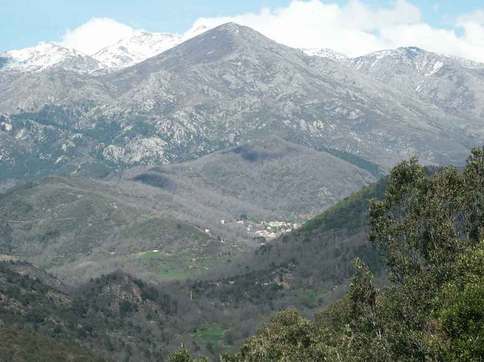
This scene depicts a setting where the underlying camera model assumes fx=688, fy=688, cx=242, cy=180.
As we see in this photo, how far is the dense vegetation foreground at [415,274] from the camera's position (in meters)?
65.6

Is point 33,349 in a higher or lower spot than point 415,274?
lower

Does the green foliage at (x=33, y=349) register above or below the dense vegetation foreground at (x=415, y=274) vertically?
below

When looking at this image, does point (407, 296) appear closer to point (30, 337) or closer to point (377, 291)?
point (377, 291)

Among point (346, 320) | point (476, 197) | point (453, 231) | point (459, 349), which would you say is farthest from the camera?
point (346, 320)

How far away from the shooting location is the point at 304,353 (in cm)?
8631

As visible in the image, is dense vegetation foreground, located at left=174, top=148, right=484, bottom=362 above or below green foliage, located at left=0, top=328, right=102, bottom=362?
above

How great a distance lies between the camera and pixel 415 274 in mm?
78938

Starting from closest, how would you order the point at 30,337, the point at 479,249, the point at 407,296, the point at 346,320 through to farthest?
the point at 479,249 → the point at 407,296 → the point at 346,320 → the point at 30,337

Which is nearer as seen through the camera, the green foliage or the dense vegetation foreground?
the dense vegetation foreground

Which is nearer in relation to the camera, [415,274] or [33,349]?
[415,274]

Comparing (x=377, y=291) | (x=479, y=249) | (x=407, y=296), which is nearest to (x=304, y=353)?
(x=377, y=291)

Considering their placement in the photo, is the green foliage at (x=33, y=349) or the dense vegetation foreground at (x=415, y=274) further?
the green foliage at (x=33, y=349)

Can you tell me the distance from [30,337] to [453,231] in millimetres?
127314

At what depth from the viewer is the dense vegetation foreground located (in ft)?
215
